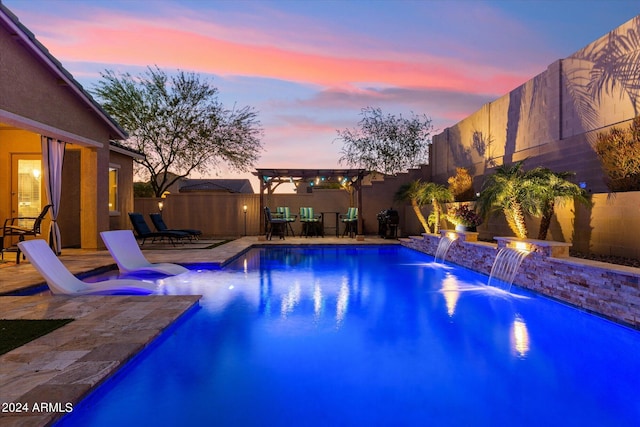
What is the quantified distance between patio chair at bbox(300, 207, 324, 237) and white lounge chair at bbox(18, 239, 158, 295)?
33.5ft

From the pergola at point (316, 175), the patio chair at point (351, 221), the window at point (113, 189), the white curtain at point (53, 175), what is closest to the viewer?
the white curtain at point (53, 175)

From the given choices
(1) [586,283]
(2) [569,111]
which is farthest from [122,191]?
(1) [586,283]

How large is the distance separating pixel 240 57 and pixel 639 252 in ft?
41.4

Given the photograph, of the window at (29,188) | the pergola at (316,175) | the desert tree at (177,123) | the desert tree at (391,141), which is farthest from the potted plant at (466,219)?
the desert tree at (177,123)

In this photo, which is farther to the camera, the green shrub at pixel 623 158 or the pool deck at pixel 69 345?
the green shrub at pixel 623 158

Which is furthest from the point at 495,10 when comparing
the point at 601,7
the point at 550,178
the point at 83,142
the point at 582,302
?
the point at 83,142

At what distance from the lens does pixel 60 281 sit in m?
5.26

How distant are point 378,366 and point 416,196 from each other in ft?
35.0

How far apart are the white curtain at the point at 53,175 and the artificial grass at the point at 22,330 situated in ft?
17.9

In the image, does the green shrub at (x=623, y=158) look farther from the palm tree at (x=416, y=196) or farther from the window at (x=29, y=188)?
the window at (x=29, y=188)

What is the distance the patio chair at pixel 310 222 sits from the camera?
15.8 metres

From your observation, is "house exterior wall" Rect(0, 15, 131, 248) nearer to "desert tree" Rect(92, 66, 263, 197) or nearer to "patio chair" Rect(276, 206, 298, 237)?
"patio chair" Rect(276, 206, 298, 237)

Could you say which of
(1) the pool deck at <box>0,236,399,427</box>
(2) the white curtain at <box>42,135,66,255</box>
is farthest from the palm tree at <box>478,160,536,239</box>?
(2) the white curtain at <box>42,135,66,255</box>

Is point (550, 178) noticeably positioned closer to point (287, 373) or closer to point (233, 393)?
point (287, 373)
